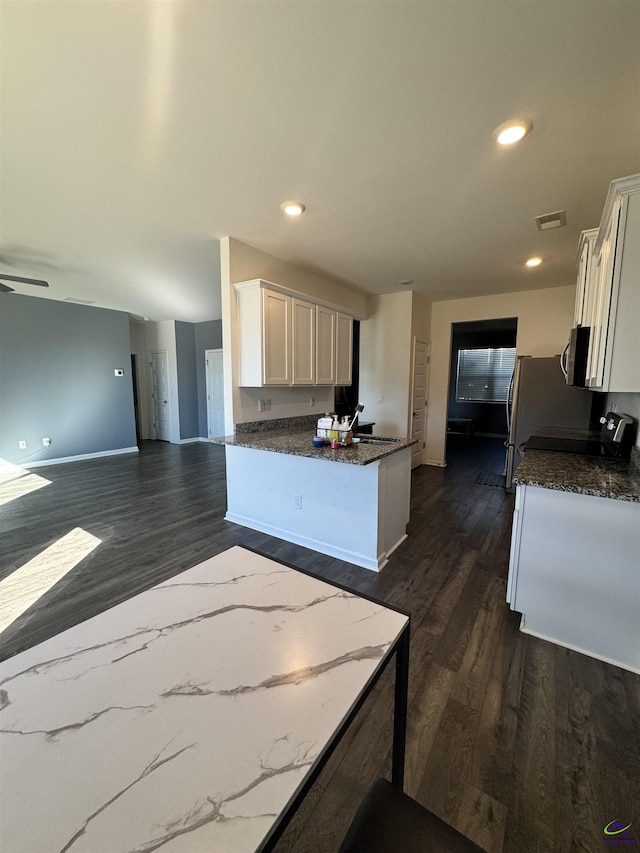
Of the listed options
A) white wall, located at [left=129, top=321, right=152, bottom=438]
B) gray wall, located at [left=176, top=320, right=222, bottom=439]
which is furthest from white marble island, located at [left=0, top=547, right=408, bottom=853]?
white wall, located at [left=129, top=321, right=152, bottom=438]

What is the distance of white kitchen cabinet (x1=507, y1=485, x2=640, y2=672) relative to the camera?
5.49ft

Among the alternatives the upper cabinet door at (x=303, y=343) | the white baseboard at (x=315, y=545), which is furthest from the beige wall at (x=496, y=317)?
the white baseboard at (x=315, y=545)

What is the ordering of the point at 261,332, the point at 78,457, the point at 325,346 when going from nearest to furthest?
the point at 261,332, the point at 325,346, the point at 78,457

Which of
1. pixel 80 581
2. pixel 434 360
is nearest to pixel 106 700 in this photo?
pixel 80 581

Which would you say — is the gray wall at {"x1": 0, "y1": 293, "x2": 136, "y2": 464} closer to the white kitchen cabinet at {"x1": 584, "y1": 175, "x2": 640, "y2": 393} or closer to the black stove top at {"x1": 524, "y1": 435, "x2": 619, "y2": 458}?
the black stove top at {"x1": 524, "y1": 435, "x2": 619, "y2": 458}

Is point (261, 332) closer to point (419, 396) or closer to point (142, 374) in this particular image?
point (419, 396)

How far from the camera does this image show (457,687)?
5.27 ft

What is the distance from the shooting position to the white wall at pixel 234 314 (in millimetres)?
3227

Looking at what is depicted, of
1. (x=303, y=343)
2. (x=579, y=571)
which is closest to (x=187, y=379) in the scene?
(x=303, y=343)

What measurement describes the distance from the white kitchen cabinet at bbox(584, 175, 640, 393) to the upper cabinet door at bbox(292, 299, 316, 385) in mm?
2452

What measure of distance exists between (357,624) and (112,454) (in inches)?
263

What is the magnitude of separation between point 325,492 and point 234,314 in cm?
186

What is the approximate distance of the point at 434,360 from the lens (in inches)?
224

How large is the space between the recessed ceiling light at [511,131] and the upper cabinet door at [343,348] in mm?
2456
